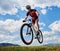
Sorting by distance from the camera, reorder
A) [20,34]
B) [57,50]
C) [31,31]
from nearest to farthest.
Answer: [57,50], [20,34], [31,31]

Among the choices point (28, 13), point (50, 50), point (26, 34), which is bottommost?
point (50, 50)

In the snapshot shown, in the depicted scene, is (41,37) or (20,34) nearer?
(20,34)

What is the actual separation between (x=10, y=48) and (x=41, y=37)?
3.98 m

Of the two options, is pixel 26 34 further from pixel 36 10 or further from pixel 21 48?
pixel 21 48

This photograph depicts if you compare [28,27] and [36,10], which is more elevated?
[36,10]

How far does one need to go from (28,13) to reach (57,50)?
3798 millimetres

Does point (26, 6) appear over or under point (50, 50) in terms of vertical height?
over

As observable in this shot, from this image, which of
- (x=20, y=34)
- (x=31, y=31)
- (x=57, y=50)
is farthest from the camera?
(x=31, y=31)

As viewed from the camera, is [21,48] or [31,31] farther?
[31,31]

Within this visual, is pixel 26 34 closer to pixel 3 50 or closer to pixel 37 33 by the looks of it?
pixel 37 33

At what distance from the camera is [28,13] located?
10.6 metres

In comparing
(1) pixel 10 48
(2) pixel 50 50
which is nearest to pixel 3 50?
(1) pixel 10 48

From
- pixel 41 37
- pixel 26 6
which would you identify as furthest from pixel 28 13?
pixel 41 37

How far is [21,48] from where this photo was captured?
781 cm
